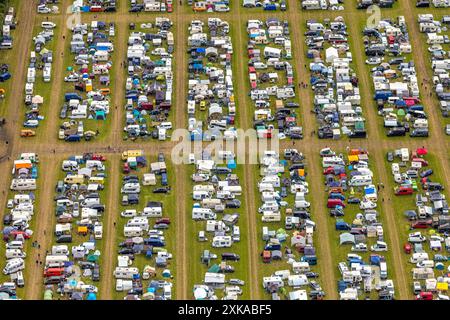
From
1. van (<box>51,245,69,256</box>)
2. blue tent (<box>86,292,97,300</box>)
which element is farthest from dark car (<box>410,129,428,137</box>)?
blue tent (<box>86,292,97,300</box>)

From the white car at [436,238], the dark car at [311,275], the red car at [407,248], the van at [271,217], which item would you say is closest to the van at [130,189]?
the van at [271,217]

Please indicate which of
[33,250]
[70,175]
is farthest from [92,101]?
[33,250]

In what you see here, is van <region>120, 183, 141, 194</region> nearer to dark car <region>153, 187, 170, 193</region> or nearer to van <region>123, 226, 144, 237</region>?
dark car <region>153, 187, 170, 193</region>

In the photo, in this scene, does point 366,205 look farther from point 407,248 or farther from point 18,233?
point 18,233

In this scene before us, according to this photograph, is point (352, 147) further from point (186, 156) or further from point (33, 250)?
point (33, 250)

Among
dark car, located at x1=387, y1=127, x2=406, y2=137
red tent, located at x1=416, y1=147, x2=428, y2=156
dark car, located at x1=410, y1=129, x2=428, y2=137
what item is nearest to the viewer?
red tent, located at x1=416, y1=147, x2=428, y2=156

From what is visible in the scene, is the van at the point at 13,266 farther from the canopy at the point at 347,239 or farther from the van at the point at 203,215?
the canopy at the point at 347,239

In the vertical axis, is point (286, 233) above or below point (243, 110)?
below

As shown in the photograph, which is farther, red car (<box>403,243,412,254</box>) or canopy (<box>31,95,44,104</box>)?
canopy (<box>31,95,44,104</box>)
